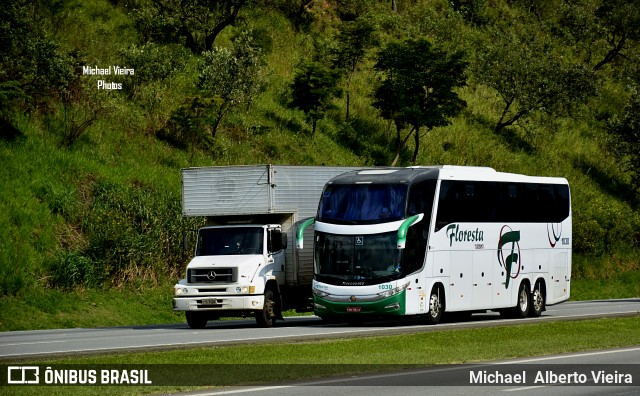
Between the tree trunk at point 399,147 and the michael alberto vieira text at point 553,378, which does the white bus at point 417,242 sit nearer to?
the michael alberto vieira text at point 553,378

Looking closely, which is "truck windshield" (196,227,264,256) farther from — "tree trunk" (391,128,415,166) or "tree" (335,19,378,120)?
"tree" (335,19,378,120)

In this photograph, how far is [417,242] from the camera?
95.6 feet

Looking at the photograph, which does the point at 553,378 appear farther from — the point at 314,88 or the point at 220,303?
the point at 314,88

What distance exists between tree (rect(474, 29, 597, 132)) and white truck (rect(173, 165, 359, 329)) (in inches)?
1577

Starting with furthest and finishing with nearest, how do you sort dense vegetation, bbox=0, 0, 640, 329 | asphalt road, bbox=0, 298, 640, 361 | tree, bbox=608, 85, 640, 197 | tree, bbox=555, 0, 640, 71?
tree, bbox=555, 0, 640, 71
tree, bbox=608, 85, 640, 197
dense vegetation, bbox=0, 0, 640, 329
asphalt road, bbox=0, 298, 640, 361

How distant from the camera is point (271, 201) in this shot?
96.4ft

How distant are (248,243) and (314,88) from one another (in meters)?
26.2

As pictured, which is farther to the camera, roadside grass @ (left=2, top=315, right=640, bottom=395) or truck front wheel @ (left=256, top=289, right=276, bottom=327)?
truck front wheel @ (left=256, top=289, right=276, bottom=327)

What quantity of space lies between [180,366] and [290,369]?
1.83m

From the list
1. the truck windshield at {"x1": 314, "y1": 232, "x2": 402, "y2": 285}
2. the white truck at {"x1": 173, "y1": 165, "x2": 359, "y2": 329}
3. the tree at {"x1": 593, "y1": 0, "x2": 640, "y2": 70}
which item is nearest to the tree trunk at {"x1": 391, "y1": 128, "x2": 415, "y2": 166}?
the white truck at {"x1": 173, "y1": 165, "x2": 359, "y2": 329}

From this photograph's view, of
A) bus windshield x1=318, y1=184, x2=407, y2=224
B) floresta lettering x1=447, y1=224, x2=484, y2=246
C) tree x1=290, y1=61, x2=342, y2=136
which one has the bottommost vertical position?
floresta lettering x1=447, y1=224, x2=484, y2=246

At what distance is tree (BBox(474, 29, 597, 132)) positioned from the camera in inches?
2717

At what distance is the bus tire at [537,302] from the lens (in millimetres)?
34812

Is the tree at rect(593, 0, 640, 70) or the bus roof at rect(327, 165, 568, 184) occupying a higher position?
the tree at rect(593, 0, 640, 70)
